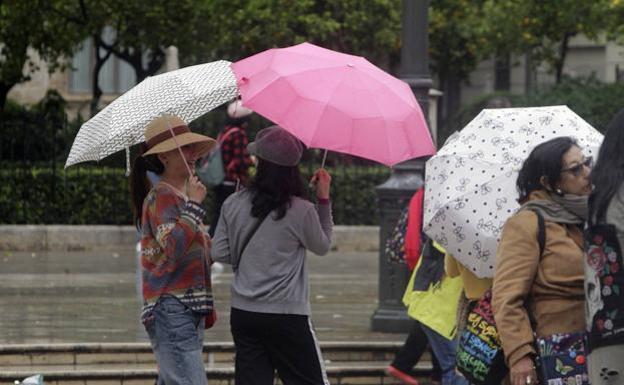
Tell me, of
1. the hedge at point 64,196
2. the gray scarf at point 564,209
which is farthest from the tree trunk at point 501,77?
the gray scarf at point 564,209

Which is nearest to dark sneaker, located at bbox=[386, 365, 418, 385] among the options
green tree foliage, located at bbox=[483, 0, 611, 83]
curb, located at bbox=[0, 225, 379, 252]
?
curb, located at bbox=[0, 225, 379, 252]

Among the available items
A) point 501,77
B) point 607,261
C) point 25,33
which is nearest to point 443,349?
point 607,261

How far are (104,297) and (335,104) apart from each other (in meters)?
7.19

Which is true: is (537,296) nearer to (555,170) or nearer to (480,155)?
(555,170)

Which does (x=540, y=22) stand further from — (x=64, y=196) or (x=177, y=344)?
(x=177, y=344)

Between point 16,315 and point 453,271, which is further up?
point 453,271

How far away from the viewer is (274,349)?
270 inches

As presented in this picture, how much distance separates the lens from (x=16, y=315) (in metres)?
12.1

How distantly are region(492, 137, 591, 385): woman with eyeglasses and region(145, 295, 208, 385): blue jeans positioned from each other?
1478mm

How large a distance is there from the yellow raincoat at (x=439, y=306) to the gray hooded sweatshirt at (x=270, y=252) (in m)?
1.85

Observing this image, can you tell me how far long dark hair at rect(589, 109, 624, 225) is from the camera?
5105 mm

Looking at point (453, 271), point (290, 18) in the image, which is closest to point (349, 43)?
point (290, 18)

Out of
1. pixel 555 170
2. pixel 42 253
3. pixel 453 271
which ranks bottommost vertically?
pixel 42 253

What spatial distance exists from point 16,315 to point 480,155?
627cm
